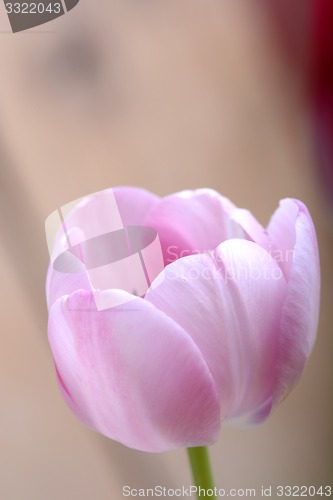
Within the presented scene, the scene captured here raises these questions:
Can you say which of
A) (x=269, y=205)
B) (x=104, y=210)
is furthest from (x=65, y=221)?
(x=269, y=205)

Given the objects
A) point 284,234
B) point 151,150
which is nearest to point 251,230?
point 284,234

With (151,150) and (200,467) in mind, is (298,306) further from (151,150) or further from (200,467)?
(151,150)

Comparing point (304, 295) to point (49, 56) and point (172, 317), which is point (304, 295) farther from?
point (49, 56)

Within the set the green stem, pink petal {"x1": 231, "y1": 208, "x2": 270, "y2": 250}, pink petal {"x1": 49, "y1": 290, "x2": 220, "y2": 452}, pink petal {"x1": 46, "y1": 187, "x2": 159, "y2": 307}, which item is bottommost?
the green stem

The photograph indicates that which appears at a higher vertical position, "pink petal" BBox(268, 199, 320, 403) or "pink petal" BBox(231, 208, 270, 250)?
"pink petal" BBox(231, 208, 270, 250)
